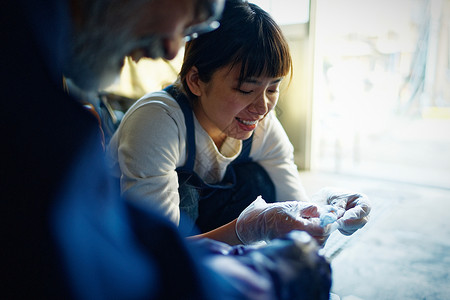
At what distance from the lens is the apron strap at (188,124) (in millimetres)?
1117

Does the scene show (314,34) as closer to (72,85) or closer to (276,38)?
(276,38)

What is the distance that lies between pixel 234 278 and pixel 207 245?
109 mm

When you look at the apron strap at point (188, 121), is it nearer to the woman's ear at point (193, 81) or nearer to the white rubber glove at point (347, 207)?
the woman's ear at point (193, 81)

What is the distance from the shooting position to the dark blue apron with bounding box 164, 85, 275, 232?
48.8 inches

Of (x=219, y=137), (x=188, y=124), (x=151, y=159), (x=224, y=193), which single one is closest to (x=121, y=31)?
(x=151, y=159)

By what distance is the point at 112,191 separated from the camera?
0.52 meters

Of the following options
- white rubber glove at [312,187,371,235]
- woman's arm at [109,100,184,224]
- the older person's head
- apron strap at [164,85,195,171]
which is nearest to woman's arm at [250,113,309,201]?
white rubber glove at [312,187,371,235]

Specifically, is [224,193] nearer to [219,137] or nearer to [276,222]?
[219,137]

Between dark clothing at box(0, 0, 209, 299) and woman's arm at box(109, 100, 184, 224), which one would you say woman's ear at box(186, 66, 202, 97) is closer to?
woman's arm at box(109, 100, 184, 224)

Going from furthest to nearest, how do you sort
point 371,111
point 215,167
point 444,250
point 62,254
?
point 371,111
point 444,250
point 215,167
point 62,254

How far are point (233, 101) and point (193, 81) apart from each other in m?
0.15

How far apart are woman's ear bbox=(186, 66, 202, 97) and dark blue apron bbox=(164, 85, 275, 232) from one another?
0.36 feet

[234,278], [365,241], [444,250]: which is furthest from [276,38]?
[444,250]

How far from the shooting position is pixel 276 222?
2.77ft
